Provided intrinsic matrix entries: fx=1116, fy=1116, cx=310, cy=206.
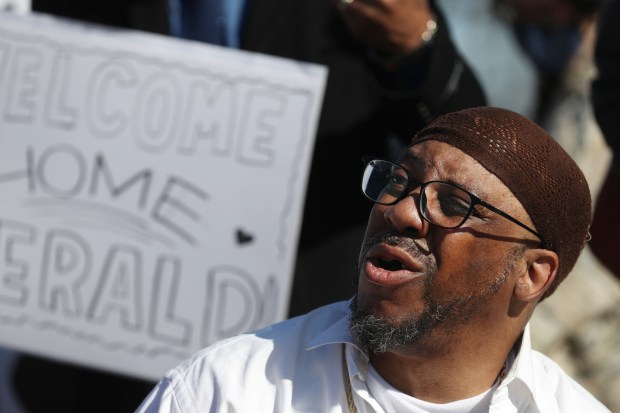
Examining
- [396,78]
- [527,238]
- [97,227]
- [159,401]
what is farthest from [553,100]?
[159,401]

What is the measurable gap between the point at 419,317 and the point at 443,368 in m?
0.15

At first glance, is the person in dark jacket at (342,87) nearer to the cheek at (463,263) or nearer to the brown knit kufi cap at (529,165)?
the brown knit kufi cap at (529,165)

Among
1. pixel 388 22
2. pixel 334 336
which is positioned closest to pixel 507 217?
pixel 334 336

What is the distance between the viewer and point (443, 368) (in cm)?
231

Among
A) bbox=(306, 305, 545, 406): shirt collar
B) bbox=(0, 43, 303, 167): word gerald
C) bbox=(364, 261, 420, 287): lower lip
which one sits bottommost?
bbox=(0, 43, 303, 167): word gerald

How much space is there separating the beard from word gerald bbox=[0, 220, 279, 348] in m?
1.00

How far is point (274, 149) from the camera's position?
3.29 meters

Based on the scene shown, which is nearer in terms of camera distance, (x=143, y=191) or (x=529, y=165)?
(x=529, y=165)

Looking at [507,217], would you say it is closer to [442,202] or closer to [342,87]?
[442,202]

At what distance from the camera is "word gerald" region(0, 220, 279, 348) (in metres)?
3.27

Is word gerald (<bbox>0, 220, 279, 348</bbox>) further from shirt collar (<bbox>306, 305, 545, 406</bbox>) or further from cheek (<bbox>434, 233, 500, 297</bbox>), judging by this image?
cheek (<bbox>434, 233, 500, 297</bbox>)

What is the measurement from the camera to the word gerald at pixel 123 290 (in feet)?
10.7

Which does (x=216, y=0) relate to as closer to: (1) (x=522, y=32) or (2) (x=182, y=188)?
(2) (x=182, y=188)

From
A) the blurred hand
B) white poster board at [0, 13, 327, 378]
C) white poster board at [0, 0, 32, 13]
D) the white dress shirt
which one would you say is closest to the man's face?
the white dress shirt
